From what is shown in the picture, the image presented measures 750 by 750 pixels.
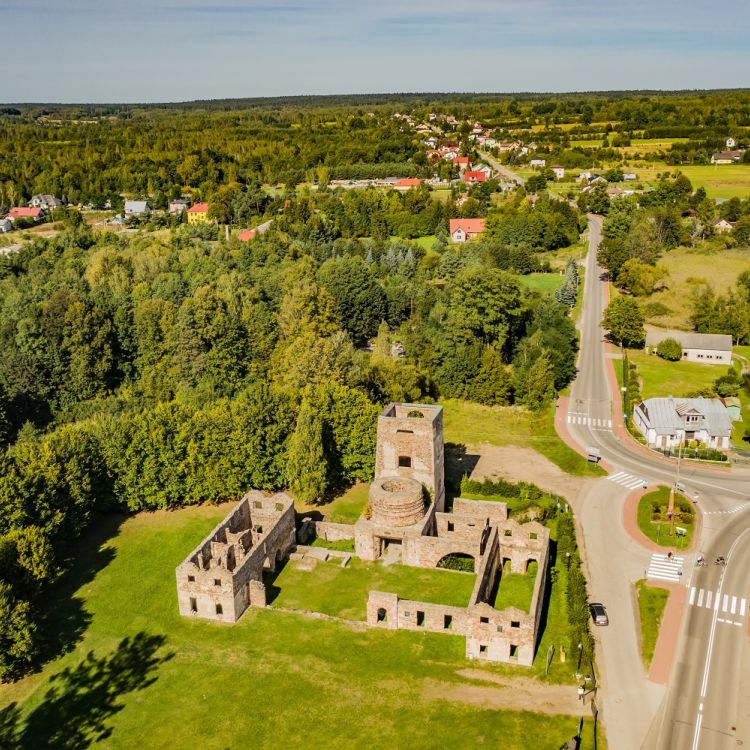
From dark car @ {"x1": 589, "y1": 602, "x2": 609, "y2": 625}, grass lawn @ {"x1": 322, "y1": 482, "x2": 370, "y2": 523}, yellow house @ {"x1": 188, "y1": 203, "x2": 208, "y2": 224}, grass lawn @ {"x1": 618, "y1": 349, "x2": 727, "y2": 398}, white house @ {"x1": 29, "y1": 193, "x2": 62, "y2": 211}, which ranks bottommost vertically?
grass lawn @ {"x1": 322, "y1": 482, "x2": 370, "y2": 523}


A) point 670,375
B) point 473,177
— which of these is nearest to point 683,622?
point 670,375

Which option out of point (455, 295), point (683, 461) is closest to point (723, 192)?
point (455, 295)

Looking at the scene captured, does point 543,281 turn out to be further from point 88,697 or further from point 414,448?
point 88,697

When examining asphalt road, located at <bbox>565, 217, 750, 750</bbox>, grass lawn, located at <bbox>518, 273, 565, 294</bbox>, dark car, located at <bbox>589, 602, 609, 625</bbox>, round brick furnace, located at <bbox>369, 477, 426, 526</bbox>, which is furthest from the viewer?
grass lawn, located at <bbox>518, 273, 565, 294</bbox>

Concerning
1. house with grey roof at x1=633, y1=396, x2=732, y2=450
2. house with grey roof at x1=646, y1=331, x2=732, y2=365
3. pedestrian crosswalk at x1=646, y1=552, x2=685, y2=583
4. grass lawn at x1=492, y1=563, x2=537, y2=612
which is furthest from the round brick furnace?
house with grey roof at x1=646, y1=331, x2=732, y2=365

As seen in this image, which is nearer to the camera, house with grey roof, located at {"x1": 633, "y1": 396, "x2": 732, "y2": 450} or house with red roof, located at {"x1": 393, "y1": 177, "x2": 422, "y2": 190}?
house with grey roof, located at {"x1": 633, "y1": 396, "x2": 732, "y2": 450}

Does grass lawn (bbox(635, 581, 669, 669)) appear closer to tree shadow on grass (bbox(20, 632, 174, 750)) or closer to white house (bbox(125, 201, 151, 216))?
tree shadow on grass (bbox(20, 632, 174, 750))

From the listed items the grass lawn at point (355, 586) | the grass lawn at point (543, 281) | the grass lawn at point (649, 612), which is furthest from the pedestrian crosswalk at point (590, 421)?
the grass lawn at point (543, 281)

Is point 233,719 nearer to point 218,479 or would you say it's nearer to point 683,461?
point 218,479
